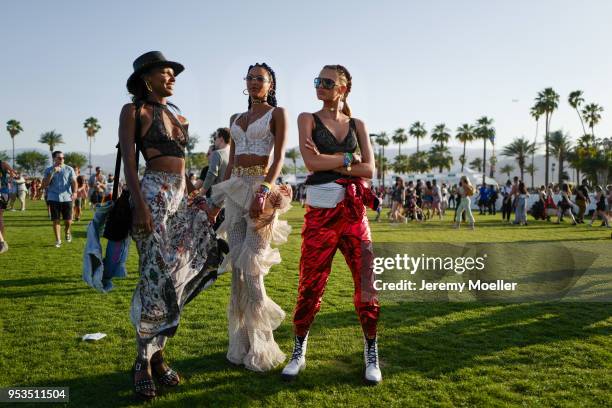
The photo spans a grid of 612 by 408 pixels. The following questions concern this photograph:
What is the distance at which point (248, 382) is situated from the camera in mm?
3699

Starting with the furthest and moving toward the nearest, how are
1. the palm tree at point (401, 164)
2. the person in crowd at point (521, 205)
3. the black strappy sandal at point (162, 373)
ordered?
the palm tree at point (401, 164) → the person in crowd at point (521, 205) → the black strappy sandal at point (162, 373)

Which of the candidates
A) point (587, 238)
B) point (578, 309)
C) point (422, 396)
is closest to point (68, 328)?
point (422, 396)

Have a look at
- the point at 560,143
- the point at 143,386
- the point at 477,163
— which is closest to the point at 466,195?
the point at 143,386

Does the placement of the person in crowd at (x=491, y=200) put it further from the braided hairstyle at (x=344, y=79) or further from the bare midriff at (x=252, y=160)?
the bare midriff at (x=252, y=160)

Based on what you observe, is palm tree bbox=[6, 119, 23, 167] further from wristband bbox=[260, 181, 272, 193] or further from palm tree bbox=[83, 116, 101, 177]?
wristband bbox=[260, 181, 272, 193]

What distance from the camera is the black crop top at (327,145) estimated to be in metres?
3.78

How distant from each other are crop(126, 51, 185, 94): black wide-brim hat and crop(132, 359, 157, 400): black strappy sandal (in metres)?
2.14

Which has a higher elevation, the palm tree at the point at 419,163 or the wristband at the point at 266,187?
the palm tree at the point at 419,163

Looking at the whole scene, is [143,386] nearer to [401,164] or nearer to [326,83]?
[326,83]

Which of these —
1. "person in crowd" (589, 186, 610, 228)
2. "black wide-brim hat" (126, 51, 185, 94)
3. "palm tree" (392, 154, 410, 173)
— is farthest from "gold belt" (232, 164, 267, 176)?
"palm tree" (392, 154, 410, 173)

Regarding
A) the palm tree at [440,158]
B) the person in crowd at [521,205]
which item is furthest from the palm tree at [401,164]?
the person in crowd at [521,205]

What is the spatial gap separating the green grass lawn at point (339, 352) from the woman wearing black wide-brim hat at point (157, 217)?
1.50 ft

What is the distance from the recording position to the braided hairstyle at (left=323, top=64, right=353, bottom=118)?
381 cm

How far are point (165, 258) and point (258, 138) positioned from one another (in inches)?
49.1
